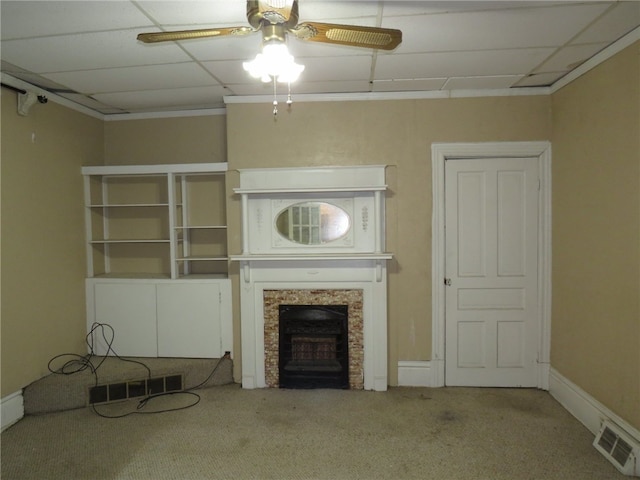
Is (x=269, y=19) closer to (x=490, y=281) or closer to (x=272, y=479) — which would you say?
(x=272, y=479)

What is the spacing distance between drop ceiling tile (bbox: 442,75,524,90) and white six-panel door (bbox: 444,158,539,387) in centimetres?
61

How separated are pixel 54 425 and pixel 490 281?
3702mm

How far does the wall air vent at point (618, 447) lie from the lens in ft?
7.12

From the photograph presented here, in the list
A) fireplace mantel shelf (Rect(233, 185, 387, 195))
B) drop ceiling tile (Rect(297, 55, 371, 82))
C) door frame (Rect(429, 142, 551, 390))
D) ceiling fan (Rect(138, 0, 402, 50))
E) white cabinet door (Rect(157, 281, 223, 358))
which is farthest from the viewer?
white cabinet door (Rect(157, 281, 223, 358))

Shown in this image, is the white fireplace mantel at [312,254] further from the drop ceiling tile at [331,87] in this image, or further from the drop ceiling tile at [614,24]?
the drop ceiling tile at [614,24]

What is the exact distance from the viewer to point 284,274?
3.29 metres

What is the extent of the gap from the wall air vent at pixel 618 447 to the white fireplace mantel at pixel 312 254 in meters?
1.53

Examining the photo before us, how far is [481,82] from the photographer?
118 inches

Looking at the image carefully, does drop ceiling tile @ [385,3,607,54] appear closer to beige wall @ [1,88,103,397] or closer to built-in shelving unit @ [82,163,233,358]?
built-in shelving unit @ [82,163,233,358]

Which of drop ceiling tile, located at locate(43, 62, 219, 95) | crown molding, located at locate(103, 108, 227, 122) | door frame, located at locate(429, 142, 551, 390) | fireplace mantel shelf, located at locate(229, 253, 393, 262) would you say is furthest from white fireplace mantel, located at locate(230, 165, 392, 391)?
crown molding, located at locate(103, 108, 227, 122)

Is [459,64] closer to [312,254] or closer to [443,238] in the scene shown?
[443,238]

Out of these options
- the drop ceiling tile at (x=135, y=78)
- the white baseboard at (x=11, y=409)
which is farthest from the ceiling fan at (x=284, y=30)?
the white baseboard at (x=11, y=409)

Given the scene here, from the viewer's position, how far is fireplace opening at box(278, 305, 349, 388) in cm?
327

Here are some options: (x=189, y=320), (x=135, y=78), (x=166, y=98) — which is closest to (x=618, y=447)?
(x=189, y=320)
